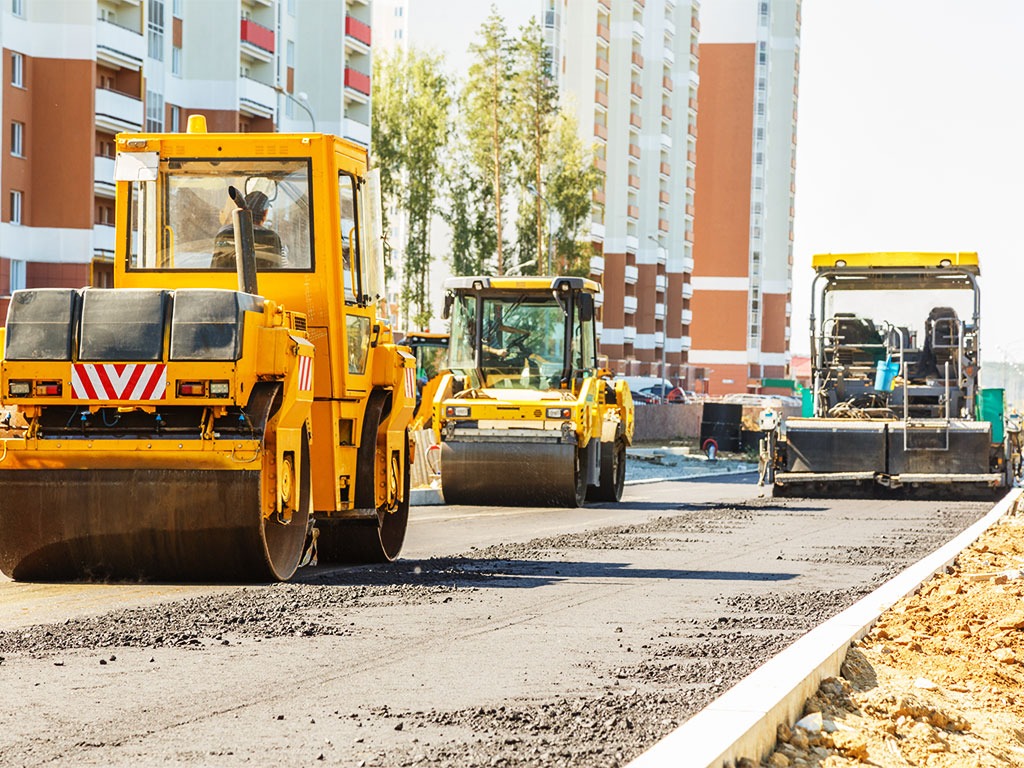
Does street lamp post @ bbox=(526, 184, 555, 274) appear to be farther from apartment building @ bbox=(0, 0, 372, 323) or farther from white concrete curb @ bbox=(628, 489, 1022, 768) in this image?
white concrete curb @ bbox=(628, 489, 1022, 768)

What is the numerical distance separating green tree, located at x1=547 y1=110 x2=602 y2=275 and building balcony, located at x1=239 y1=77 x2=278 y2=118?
17175mm

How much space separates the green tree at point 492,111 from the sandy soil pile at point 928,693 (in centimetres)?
5905

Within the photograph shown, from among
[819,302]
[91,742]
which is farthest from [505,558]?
[819,302]

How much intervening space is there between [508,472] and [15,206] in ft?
108

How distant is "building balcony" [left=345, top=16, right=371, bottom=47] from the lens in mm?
69625

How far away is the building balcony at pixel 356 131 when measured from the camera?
6788 centimetres

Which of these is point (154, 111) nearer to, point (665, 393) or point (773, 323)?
point (665, 393)

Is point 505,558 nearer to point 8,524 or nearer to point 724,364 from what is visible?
point 8,524

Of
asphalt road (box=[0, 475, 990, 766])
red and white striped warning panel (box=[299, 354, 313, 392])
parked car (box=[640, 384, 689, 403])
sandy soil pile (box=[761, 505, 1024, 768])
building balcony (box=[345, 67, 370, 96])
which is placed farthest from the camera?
parked car (box=[640, 384, 689, 403])

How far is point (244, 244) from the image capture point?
38.7 feet

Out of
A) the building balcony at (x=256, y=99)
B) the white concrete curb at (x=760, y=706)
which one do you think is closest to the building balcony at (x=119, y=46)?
the building balcony at (x=256, y=99)

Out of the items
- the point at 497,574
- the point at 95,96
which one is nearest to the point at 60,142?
the point at 95,96

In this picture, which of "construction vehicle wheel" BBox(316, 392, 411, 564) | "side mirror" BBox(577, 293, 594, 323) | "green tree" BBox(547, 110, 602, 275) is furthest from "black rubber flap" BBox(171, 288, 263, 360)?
"green tree" BBox(547, 110, 602, 275)

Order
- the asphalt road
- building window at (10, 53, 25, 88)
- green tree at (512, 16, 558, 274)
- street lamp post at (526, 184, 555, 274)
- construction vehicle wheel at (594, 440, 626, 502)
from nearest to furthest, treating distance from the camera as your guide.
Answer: the asphalt road → construction vehicle wheel at (594, 440, 626, 502) → building window at (10, 53, 25, 88) → green tree at (512, 16, 558, 274) → street lamp post at (526, 184, 555, 274)
